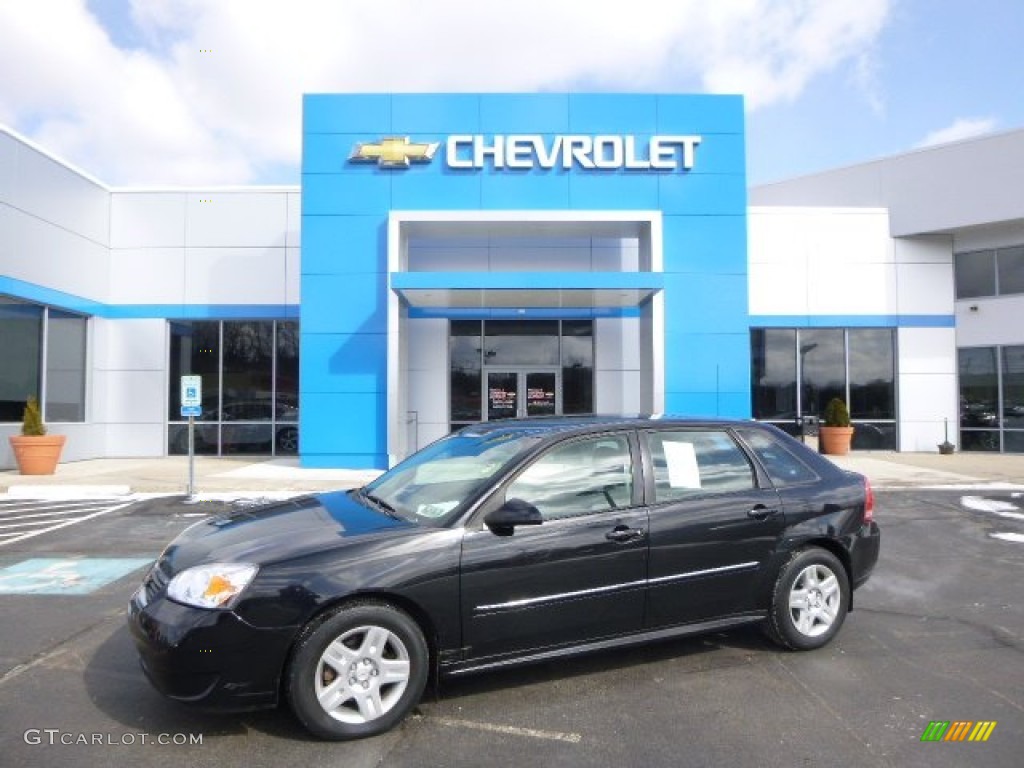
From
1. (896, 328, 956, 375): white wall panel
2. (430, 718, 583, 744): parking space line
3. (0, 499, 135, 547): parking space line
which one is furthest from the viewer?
(896, 328, 956, 375): white wall panel

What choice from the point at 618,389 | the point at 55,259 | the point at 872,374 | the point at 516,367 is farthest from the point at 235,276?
the point at 872,374

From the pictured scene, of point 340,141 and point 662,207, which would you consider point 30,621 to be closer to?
point 340,141

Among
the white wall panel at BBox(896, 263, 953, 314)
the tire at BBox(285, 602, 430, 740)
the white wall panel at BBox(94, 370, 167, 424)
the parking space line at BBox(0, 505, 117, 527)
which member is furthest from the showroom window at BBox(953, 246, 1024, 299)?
the white wall panel at BBox(94, 370, 167, 424)

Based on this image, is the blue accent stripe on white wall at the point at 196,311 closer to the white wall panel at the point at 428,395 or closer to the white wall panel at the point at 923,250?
the white wall panel at the point at 428,395

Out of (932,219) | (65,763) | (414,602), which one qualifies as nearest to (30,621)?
(65,763)

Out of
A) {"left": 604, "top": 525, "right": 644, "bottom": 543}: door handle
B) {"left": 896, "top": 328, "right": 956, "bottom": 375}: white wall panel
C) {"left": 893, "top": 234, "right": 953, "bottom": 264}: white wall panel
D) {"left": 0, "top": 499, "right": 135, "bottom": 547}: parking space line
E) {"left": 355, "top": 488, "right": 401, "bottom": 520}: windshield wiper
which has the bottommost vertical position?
{"left": 0, "top": 499, "right": 135, "bottom": 547}: parking space line

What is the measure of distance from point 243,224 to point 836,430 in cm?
1620

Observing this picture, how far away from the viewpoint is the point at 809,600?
4469 mm

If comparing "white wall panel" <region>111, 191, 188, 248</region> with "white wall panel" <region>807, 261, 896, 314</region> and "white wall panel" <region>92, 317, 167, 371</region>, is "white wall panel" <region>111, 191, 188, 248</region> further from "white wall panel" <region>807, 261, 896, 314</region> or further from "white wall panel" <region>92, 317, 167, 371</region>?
"white wall panel" <region>807, 261, 896, 314</region>

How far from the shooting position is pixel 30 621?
504 cm

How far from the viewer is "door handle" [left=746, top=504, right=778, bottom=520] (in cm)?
429

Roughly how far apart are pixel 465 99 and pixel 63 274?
34.3ft

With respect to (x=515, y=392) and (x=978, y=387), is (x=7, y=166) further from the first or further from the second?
(x=978, y=387)

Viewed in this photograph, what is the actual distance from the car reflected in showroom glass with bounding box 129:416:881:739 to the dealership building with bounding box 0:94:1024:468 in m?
10.1
